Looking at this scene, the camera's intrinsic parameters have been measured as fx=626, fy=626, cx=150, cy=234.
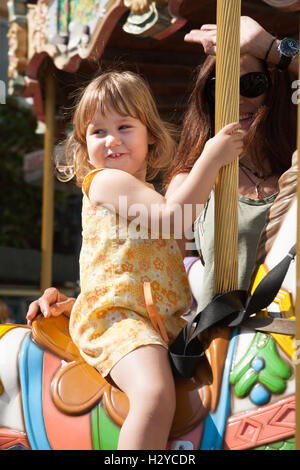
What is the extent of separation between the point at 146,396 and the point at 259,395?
0.57 feet

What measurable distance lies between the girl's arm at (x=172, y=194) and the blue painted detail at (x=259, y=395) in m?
0.31

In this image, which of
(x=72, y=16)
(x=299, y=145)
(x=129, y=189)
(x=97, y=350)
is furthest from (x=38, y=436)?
(x=72, y=16)

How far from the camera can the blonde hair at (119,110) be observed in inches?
47.8

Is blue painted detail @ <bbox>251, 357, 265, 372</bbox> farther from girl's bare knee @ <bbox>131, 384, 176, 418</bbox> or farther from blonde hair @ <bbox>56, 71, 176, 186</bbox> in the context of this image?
blonde hair @ <bbox>56, 71, 176, 186</bbox>

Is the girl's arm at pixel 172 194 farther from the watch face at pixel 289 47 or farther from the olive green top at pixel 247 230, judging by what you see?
the watch face at pixel 289 47

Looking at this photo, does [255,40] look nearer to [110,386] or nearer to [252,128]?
[252,128]

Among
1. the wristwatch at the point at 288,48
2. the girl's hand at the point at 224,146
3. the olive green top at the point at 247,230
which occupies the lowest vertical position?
the olive green top at the point at 247,230

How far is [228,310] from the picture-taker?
102cm

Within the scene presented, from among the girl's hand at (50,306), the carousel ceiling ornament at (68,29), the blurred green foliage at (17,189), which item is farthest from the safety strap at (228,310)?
the blurred green foliage at (17,189)

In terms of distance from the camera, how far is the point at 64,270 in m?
7.47

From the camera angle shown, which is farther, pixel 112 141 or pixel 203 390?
pixel 112 141

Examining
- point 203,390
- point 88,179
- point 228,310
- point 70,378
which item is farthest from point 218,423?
point 88,179

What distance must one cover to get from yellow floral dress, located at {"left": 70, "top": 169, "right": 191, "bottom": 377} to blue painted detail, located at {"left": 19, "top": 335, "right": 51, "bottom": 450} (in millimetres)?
84
